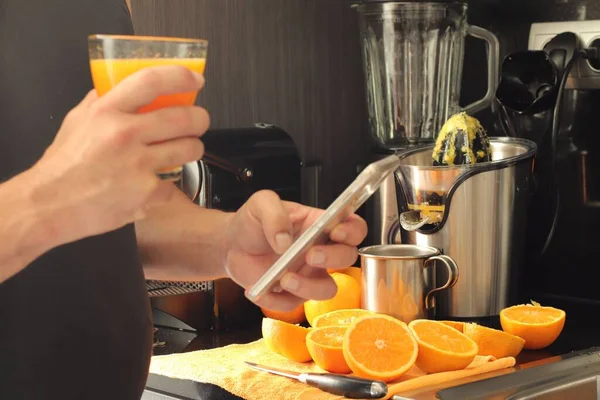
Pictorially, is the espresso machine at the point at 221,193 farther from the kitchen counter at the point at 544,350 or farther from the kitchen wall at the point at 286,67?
the kitchen wall at the point at 286,67

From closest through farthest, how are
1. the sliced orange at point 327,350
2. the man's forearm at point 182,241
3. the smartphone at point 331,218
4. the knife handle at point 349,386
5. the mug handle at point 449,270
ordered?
the smartphone at point 331,218, the man's forearm at point 182,241, the knife handle at point 349,386, the sliced orange at point 327,350, the mug handle at point 449,270

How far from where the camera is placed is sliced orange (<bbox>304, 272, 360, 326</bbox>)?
1689 millimetres

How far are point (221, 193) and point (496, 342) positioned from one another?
1.80ft

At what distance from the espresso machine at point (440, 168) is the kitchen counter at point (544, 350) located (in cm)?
11

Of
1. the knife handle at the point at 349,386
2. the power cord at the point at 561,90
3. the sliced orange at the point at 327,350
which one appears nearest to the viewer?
the knife handle at the point at 349,386

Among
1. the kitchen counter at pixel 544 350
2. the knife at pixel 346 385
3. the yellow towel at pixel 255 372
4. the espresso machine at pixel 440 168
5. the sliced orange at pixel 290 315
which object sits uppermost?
the espresso machine at pixel 440 168

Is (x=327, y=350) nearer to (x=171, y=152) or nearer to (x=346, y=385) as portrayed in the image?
(x=346, y=385)

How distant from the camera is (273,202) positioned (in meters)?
1.01

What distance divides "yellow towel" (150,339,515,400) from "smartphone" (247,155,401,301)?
425 millimetres

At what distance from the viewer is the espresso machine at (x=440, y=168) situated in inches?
67.2

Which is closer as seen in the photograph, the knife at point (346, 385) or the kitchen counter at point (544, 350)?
the knife at point (346, 385)

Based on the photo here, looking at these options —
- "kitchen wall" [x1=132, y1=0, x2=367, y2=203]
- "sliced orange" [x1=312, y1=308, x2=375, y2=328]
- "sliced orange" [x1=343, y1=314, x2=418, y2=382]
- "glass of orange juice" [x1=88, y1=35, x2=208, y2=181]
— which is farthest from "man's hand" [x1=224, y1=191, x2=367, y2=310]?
"kitchen wall" [x1=132, y1=0, x2=367, y2=203]

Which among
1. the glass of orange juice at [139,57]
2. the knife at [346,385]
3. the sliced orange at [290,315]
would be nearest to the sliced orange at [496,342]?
the knife at [346,385]

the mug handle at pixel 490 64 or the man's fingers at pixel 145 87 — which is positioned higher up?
the man's fingers at pixel 145 87
